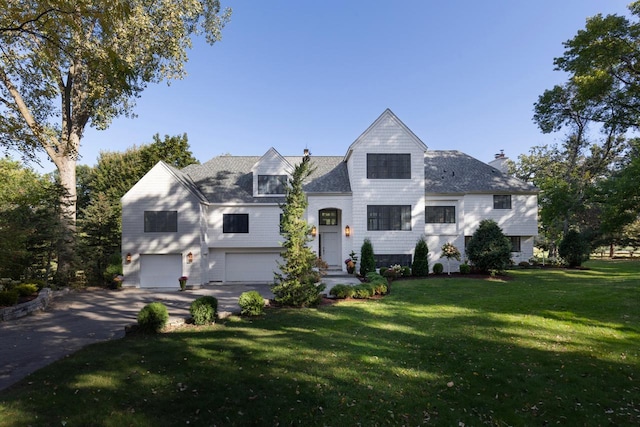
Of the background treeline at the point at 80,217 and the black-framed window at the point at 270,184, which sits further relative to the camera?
the black-framed window at the point at 270,184

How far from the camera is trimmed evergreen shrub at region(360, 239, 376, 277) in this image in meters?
20.1

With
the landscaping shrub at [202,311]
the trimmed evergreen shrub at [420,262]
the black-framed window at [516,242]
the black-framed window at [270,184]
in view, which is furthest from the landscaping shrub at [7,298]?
the black-framed window at [516,242]

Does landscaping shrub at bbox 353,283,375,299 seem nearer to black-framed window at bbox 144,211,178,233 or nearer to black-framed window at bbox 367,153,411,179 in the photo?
black-framed window at bbox 367,153,411,179

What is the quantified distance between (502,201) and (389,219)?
1041 centimetres

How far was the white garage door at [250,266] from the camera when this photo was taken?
22891mm

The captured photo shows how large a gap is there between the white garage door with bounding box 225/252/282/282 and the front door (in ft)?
11.1

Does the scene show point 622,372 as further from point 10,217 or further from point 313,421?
point 10,217

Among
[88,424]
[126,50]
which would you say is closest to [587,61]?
[88,424]

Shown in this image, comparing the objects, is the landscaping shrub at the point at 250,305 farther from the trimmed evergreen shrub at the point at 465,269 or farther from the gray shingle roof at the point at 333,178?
the trimmed evergreen shrub at the point at 465,269

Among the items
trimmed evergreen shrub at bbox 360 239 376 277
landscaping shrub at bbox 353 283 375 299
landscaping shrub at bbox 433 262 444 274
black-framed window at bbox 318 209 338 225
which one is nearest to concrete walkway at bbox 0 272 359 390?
trimmed evergreen shrub at bbox 360 239 376 277

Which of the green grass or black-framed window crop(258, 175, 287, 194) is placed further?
black-framed window crop(258, 175, 287, 194)

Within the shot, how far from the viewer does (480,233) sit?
63.6 feet

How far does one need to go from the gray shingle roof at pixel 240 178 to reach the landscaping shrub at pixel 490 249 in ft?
28.5

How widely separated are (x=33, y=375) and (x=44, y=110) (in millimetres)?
18260
